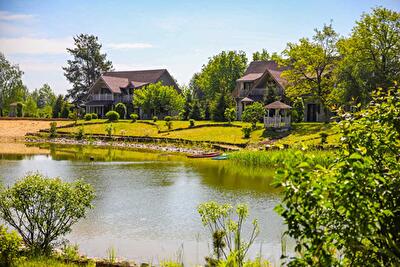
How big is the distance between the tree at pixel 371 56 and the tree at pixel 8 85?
209 feet

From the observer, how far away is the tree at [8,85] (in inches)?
3429

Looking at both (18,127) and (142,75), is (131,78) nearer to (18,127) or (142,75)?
(142,75)

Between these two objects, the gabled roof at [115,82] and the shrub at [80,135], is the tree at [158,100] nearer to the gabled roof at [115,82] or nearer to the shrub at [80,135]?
the gabled roof at [115,82]

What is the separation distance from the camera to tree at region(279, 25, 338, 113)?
51219 millimetres

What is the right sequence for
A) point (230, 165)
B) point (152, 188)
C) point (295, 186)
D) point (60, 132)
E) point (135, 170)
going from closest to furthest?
point (295, 186) → point (152, 188) → point (135, 170) → point (230, 165) → point (60, 132)

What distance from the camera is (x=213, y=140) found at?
46.3m

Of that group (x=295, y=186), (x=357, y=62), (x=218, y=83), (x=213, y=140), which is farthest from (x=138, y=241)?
(x=218, y=83)

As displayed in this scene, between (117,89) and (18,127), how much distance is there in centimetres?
1778

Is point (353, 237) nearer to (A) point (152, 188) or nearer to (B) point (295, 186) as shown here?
(B) point (295, 186)

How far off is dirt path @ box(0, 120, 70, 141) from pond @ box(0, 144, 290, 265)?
18.5 metres

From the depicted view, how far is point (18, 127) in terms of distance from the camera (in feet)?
201

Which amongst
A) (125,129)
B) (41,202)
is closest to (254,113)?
(125,129)

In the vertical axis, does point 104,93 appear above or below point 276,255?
above

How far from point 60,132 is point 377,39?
37.5 metres
